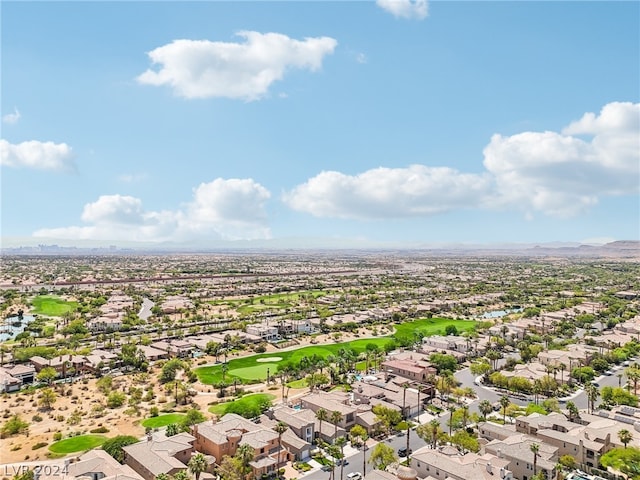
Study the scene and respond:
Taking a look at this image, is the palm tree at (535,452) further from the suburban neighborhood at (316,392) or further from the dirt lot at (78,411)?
the dirt lot at (78,411)

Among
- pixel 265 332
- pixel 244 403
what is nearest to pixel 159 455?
pixel 244 403

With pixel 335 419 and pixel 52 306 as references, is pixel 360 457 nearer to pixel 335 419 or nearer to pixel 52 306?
pixel 335 419

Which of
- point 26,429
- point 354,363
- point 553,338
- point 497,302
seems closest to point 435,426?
point 354,363

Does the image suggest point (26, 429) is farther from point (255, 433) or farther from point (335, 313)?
point (335, 313)

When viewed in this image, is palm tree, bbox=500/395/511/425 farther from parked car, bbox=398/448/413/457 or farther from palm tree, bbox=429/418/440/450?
parked car, bbox=398/448/413/457

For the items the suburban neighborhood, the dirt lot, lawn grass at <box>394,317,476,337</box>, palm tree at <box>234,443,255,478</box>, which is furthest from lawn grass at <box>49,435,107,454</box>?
lawn grass at <box>394,317,476,337</box>

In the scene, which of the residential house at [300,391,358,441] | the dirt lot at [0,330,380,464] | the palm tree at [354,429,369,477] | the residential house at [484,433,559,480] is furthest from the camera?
the residential house at [300,391,358,441]
